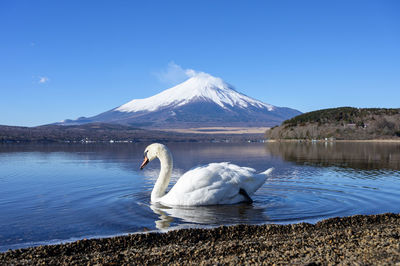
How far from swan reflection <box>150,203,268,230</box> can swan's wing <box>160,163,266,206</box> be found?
0.23 meters

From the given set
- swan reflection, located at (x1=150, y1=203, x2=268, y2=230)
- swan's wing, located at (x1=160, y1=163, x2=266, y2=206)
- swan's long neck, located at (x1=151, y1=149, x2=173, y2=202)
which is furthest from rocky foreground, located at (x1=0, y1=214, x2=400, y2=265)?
swan's long neck, located at (x1=151, y1=149, x2=173, y2=202)

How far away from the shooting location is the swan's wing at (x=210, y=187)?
37.1 ft

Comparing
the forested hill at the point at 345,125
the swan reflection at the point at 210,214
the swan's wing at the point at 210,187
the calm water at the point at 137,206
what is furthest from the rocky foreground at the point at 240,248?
the forested hill at the point at 345,125

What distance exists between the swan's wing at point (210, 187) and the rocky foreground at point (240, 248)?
318 cm

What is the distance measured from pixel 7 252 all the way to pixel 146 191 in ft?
26.4

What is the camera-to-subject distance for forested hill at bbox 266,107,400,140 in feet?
269

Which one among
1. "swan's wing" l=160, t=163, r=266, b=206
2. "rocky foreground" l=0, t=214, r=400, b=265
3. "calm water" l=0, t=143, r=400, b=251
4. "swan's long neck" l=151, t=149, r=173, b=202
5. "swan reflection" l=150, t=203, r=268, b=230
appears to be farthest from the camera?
"swan's long neck" l=151, t=149, r=173, b=202

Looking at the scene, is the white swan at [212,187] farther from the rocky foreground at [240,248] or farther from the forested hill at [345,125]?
the forested hill at [345,125]

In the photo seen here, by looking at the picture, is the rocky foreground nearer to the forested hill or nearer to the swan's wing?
the swan's wing

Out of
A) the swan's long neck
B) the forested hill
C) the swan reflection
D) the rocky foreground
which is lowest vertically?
the swan reflection

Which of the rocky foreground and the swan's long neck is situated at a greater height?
the swan's long neck

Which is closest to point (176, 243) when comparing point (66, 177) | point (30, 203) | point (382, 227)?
point (382, 227)

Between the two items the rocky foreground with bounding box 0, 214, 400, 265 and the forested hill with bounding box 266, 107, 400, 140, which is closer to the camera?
the rocky foreground with bounding box 0, 214, 400, 265

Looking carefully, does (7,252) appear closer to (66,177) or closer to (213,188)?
(213,188)
